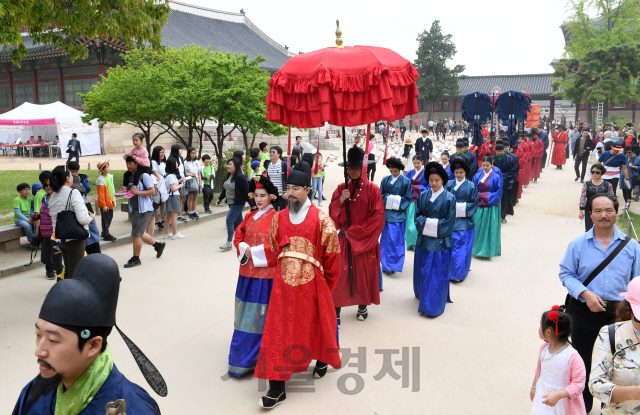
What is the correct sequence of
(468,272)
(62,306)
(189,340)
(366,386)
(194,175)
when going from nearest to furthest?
1. (62,306)
2. (366,386)
3. (189,340)
4. (468,272)
5. (194,175)

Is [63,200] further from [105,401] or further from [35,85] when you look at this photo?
[35,85]

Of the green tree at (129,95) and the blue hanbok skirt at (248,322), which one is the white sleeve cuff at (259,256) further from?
the green tree at (129,95)

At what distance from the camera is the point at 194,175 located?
10430 millimetres

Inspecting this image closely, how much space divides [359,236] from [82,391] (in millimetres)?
3903

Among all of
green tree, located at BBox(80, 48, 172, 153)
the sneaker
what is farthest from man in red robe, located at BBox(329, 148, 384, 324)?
green tree, located at BBox(80, 48, 172, 153)

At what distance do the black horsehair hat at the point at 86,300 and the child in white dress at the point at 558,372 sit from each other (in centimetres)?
252

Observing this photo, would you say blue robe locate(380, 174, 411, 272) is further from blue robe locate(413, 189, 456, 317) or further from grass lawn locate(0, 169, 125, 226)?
grass lawn locate(0, 169, 125, 226)

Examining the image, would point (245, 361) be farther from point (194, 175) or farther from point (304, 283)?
point (194, 175)

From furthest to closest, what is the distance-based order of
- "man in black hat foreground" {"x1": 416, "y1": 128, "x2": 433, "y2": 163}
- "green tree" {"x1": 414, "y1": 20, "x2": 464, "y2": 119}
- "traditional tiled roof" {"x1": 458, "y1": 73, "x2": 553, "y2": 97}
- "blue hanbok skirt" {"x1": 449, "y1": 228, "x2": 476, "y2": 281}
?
"traditional tiled roof" {"x1": 458, "y1": 73, "x2": 553, "y2": 97}, "green tree" {"x1": 414, "y1": 20, "x2": 464, "y2": 119}, "man in black hat foreground" {"x1": 416, "y1": 128, "x2": 433, "y2": 163}, "blue hanbok skirt" {"x1": 449, "y1": 228, "x2": 476, "y2": 281}

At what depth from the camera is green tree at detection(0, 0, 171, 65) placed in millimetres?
5953

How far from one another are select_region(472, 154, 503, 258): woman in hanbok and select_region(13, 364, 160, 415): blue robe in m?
7.47

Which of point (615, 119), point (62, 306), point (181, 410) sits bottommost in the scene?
point (181, 410)

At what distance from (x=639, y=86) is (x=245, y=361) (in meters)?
30.8

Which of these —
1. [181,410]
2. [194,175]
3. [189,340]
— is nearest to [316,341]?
[181,410]
